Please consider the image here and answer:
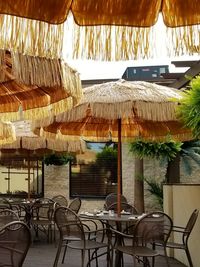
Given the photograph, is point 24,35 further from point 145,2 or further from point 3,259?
point 3,259

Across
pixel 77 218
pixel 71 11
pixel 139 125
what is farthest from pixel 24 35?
pixel 139 125

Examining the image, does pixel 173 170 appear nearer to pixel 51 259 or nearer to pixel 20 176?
pixel 51 259

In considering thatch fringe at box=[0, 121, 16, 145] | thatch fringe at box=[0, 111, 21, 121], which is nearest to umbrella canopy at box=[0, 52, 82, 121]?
thatch fringe at box=[0, 111, 21, 121]

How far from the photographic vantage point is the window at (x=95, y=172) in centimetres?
1116

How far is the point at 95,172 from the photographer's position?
11.2m

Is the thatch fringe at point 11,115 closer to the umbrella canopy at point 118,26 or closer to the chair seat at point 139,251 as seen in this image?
the chair seat at point 139,251

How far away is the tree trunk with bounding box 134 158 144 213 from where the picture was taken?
10070 millimetres

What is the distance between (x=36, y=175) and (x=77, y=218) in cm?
636

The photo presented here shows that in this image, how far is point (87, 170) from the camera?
444 inches

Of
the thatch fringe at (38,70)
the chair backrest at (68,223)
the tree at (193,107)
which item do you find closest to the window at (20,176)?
the chair backrest at (68,223)

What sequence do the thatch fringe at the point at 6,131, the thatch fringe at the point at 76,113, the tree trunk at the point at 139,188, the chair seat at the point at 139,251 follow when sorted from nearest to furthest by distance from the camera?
the chair seat at the point at 139,251
the thatch fringe at the point at 76,113
the thatch fringe at the point at 6,131
the tree trunk at the point at 139,188

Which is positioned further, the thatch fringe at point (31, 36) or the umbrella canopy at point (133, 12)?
the umbrella canopy at point (133, 12)

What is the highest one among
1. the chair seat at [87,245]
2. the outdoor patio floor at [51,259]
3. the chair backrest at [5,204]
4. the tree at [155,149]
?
the tree at [155,149]

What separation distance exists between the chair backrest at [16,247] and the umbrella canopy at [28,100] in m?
1.05
